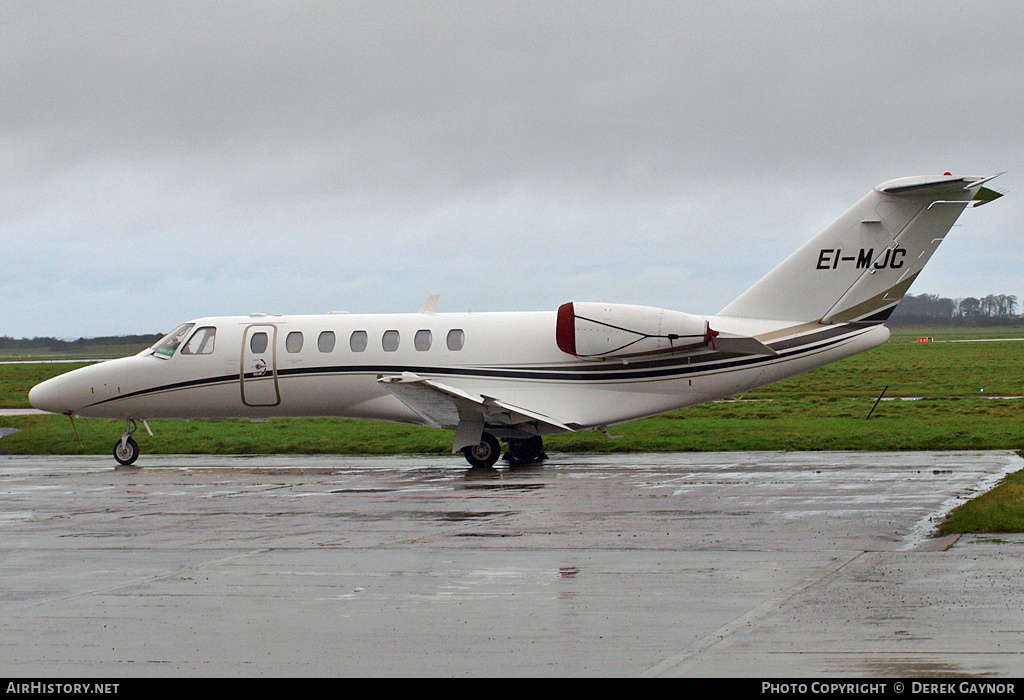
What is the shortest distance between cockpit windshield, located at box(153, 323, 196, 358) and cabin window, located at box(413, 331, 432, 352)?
536 cm

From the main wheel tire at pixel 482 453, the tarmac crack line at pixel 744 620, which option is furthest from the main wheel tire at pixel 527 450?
the tarmac crack line at pixel 744 620

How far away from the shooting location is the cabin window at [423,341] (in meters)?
23.3

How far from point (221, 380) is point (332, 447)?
4020 mm

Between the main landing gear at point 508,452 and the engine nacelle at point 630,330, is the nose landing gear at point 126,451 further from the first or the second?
the engine nacelle at point 630,330

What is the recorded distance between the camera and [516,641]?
7.69 m

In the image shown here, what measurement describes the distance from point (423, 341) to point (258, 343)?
379 centimetres

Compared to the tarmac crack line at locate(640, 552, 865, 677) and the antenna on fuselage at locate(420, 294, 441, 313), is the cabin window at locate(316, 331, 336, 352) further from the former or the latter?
the tarmac crack line at locate(640, 552, 865, 677)

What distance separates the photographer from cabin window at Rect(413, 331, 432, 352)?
23328 millimetres

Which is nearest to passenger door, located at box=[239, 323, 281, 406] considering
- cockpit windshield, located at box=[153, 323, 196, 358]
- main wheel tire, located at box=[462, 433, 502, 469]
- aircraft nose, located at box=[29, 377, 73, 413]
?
cockpit windshield, located at box=[153, 323, 196, 358]

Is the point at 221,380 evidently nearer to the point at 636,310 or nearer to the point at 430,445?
the point at 430,445

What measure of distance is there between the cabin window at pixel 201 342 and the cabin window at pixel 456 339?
17.8ft

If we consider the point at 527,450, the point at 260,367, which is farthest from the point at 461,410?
the point at 260,367

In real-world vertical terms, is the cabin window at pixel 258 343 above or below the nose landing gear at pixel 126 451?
above

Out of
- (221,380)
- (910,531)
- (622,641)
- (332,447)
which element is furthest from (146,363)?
(622,641)
